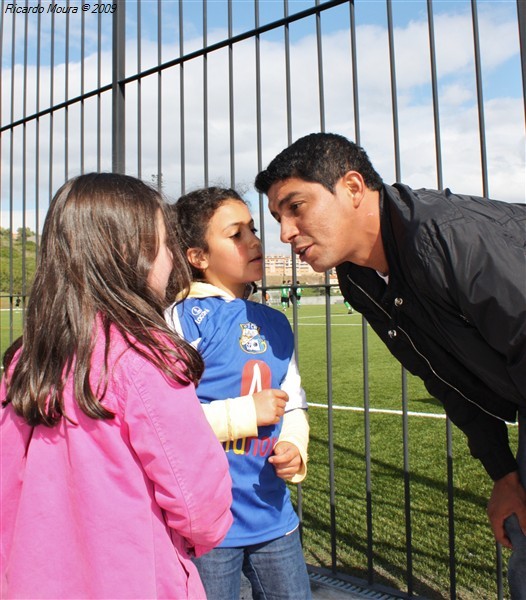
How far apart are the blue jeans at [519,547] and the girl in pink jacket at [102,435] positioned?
815 millimetres

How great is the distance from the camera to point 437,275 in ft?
4.63

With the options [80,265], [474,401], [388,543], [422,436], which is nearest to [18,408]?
[80,265]

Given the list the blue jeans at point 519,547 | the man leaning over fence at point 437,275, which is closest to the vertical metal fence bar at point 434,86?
the man leaning over fence at point 437,275

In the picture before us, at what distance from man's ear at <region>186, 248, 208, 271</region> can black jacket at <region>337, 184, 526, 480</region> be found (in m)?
0.54

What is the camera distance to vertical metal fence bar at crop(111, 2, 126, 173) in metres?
3.53

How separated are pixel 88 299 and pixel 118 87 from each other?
275cm

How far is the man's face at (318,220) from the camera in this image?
1.82 m

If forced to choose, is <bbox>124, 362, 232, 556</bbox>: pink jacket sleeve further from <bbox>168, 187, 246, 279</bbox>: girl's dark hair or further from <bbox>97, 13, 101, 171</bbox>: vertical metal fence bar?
<bbox>97, 13, 101, 171</bbox>: vertical metal fence bar

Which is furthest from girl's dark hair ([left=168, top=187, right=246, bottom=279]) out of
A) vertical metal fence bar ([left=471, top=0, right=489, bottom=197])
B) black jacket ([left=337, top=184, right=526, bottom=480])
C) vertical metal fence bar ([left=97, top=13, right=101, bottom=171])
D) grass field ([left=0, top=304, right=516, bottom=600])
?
vertical metal fence bar ([left=97, top=13, right=101, bottom=171])

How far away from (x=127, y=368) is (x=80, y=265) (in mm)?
269

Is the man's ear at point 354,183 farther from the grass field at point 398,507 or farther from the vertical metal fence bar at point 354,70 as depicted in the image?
the grass field at point 398,507

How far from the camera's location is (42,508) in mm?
1179

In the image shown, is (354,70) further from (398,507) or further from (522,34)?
(398,507)

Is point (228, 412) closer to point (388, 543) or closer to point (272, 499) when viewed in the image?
point (272, 499)
